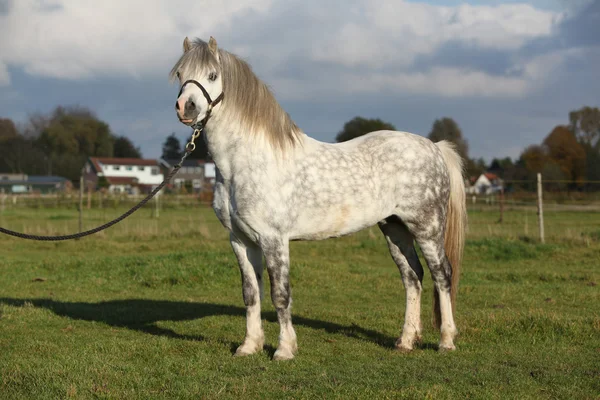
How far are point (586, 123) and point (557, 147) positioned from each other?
6.68m

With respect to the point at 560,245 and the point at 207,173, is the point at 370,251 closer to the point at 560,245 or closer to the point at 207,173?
the point at 560,245

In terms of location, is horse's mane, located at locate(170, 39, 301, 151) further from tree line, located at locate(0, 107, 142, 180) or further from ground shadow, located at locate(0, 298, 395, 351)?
tree line, located at locate(0, 107, 142, 180)

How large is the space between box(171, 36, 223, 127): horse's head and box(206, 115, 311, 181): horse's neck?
0.20m

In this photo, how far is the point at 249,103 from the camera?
18.2 feet

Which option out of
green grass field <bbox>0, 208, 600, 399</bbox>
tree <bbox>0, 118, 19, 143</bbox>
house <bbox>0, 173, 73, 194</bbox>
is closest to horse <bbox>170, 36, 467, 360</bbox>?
green grass field <bbox>0, 208, 600, 399</bbox>

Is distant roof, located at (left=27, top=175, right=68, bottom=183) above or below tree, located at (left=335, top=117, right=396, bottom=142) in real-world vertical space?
below

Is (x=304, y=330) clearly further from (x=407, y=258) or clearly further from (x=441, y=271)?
(x=441, y=271)

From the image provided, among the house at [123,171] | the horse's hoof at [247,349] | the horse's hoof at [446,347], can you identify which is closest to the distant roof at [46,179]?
the house at [123,171]

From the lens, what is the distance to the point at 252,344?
5.77 metres

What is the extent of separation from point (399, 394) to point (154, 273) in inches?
300

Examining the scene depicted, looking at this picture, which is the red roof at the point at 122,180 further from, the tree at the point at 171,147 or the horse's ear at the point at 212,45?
the horse's ear at the point at 212,45

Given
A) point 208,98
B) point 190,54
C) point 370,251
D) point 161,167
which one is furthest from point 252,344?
point 161,167

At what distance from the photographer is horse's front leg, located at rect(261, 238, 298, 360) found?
17.8 ft

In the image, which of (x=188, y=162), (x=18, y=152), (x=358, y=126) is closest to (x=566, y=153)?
(x=358, y=126)
